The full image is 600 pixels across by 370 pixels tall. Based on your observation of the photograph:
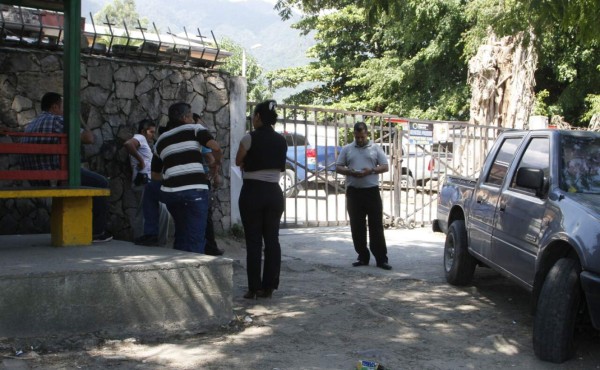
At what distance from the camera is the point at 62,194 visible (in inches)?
239

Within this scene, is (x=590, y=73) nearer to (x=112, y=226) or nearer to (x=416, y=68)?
(x=416, y=68)

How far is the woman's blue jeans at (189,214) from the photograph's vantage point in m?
6.40

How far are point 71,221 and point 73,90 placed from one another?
1.16m

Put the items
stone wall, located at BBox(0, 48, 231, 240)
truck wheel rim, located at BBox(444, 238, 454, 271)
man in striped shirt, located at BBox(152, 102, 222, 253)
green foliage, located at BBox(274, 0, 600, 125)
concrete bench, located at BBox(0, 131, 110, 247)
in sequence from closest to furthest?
concrete bench, located at BBox(0, 131, 110, 247) < man in striped shirt, located at BBox(152, 102, 222, 253) < truck wheel rim, located at BBox(444, 238, 454, 271) < stone wall, located at BBox(0, 48, 231, 240) < green foliage, located at BBox(274, 0, 600, 125)

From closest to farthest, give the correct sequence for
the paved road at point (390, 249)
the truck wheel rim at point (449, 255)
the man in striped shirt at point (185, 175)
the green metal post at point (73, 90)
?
the green metal post at point (73, 90) < the man in striped shirt at point (185, 175) < the truck wheel rim at point (449, 255) < the paved road at point (390, 249)

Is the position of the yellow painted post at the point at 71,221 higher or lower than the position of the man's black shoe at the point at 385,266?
higher

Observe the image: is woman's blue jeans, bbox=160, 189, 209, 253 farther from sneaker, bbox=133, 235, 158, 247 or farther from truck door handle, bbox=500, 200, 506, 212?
truck door handle, bbox=500, 200, 506, 212

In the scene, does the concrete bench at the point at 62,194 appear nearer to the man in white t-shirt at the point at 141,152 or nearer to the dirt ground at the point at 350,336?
the dirt ground at the point at 350,336

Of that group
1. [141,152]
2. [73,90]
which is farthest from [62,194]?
[141,152]

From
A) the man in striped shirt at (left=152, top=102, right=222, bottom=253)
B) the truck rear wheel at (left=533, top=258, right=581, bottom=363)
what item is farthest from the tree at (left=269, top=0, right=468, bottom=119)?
the truck rear wheel at (left=533, top=258, right=581, bottom=363)

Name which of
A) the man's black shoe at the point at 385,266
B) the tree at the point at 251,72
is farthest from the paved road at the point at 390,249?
the tree at the point at 251,72

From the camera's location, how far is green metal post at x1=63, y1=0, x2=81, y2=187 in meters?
6.27

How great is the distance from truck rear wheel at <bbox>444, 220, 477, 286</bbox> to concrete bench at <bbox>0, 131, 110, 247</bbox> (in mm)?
3715

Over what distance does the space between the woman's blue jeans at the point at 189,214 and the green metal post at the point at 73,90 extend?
81 centimetres
